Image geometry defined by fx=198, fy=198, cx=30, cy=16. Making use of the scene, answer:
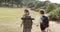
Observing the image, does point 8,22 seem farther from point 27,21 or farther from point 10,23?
point 27,21

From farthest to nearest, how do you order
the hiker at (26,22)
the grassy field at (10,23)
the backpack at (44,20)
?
1. the grassy field at (10,23)
2. the hiker at (26,22)
3. the backpack at (44,20)

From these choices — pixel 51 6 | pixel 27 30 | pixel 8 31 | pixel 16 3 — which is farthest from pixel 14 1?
pixel 27 30

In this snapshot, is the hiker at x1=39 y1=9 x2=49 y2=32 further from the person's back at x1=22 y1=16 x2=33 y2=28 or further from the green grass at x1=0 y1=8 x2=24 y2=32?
the green grass at x1=0 y1=8 x2=24 y2=32

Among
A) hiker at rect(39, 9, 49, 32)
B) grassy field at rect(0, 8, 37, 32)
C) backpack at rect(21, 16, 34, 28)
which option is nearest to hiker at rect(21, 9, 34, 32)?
backpack at rect(21, 16, 34, 28)

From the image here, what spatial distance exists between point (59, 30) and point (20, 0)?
5557cm

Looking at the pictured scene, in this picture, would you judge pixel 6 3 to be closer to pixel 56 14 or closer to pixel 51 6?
pixel 51 6

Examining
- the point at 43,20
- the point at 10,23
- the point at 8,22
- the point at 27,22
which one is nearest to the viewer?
the point at 43,20

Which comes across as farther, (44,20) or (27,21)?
(27,21)

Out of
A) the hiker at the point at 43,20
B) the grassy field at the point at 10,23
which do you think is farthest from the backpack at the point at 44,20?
the grassy field at the point at 10,23

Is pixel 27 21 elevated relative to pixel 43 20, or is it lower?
lower

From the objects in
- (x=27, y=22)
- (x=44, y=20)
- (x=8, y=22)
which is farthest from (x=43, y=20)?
(x=8, y=22)

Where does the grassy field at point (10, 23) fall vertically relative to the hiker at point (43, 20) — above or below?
below

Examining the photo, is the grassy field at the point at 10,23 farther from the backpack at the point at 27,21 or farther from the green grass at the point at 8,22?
the backpack at the point at 27,21

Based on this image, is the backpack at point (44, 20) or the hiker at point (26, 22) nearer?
the backpack at point (44, 20)
